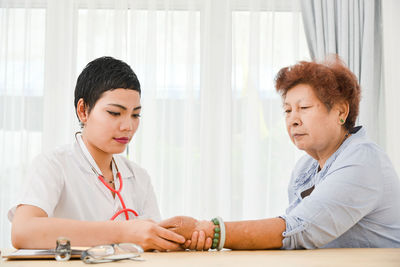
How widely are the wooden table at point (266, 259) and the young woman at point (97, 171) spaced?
0.51 ft

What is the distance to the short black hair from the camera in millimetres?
1767

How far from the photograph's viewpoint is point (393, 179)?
1.68 metres

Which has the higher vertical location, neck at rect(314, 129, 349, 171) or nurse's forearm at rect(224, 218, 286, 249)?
neck at rect(314, 129, 349, 171)

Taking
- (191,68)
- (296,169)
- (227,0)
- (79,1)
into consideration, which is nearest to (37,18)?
(79,1)

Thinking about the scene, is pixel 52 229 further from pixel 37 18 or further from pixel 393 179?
pixel 37 18

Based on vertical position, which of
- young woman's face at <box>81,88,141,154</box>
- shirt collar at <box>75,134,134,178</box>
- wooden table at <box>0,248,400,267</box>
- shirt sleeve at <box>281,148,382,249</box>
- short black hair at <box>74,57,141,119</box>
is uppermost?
short black hair at <box>74,57,141,119</box>

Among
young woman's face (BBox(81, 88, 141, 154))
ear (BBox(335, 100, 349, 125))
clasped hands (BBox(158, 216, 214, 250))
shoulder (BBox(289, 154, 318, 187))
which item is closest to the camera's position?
clasped hands (BBox(158, 216, 214, 250))

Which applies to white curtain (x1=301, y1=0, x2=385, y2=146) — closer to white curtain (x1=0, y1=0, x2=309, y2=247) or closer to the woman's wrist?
white curtain (x1=0, y1=0, x2=309, y2=247)

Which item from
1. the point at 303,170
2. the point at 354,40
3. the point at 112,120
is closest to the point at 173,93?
the point at 354,40

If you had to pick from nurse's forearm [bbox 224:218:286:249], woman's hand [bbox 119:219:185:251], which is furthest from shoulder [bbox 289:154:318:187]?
woman's hand [bbox 119:219:185:251]

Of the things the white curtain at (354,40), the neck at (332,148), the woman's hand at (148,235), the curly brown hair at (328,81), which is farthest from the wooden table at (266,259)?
the white curtain at (354,40)

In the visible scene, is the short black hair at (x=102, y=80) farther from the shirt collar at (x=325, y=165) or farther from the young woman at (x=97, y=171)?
the shirt collar at (x=325, y=165)

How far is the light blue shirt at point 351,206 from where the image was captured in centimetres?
153

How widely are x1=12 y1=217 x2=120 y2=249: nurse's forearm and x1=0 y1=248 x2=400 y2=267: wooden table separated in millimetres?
157
